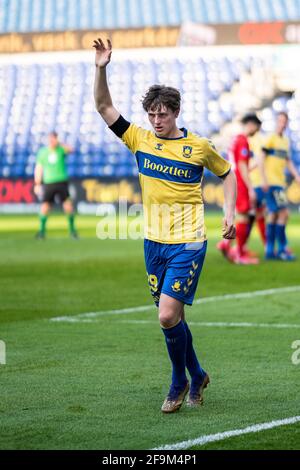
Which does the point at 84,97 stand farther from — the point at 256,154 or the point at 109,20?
the point at 256,154

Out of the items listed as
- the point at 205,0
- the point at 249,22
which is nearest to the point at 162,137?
the point at 249,22

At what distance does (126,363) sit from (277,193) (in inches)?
387

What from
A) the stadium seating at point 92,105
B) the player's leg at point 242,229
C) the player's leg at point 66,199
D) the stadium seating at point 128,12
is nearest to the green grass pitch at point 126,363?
the player's leg at point 242,229

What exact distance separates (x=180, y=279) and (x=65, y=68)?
33.8 meters

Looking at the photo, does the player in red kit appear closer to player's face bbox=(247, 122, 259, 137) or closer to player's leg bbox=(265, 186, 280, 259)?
player's face bbox=(247, 122, 259, 137)

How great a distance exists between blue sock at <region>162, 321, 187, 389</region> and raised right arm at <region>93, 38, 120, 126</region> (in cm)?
138

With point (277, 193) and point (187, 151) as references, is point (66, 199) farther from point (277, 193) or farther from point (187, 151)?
point (187, 151)

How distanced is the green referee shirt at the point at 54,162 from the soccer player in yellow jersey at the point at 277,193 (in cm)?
661

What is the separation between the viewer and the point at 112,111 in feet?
22.6

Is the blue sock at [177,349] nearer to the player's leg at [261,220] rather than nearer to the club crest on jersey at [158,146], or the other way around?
the club crest on jersey at [158,146]

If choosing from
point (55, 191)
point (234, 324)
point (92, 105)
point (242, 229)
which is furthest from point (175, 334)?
point (92, 105)

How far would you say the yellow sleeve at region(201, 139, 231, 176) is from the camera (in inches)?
272

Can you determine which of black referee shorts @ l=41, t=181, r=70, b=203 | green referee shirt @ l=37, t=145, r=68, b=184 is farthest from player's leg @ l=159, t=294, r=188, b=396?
green referee shirt @ l=37, t=145, r=68, b=184

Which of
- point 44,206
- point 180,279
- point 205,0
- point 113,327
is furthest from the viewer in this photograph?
point 205,0
